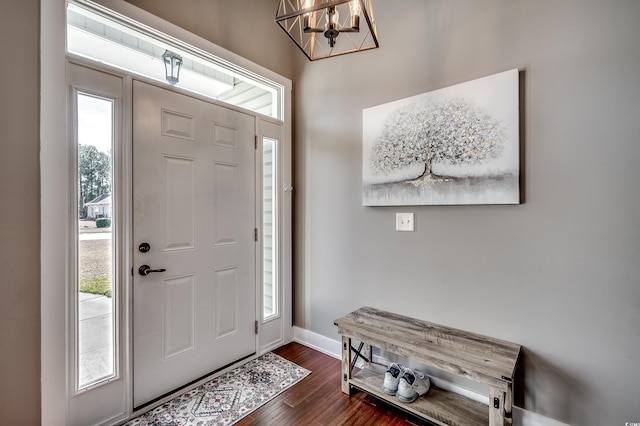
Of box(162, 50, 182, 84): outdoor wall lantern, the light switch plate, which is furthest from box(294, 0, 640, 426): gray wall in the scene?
box(162, 50, 182, 84): outdoor wall lantern

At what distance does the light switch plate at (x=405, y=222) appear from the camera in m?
2.04

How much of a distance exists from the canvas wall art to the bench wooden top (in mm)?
810

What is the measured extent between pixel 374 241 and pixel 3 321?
2124 mm

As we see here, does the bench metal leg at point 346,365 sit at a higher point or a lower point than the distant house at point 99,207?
lower

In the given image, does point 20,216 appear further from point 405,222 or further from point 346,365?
point 405,222

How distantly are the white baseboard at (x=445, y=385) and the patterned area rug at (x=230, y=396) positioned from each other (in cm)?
33

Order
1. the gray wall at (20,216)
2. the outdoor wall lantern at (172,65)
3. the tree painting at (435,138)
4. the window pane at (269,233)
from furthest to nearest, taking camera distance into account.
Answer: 1. the window pane at (269,233)
2. the outdoor wall lantern at (172,65)
3. the tree painting at (435,138)
4. the gray wall at (20,216)

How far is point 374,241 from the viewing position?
224 cm

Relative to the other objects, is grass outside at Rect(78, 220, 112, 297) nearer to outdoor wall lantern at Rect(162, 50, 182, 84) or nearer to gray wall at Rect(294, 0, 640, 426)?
outdoor wall lantern at Rect(162, 50, 182, 84)

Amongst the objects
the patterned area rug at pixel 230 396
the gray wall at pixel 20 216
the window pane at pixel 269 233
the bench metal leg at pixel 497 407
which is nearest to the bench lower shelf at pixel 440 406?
the bench metal leg at pixel 497 407

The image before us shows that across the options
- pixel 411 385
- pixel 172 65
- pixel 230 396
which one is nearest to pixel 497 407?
pixel 411 385

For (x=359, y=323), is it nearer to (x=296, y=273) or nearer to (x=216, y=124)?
(x=296, y=273)

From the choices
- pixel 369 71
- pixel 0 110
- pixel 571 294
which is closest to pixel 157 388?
pixel 0 110

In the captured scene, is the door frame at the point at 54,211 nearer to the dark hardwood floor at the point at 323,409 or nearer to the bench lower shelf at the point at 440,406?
the dark hardwood floor at the point at 323,409
